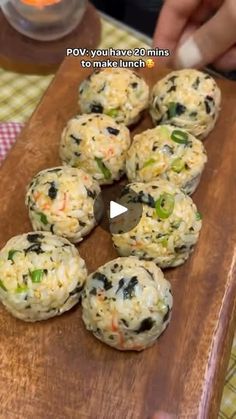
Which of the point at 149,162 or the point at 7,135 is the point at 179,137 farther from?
the point at 7,135

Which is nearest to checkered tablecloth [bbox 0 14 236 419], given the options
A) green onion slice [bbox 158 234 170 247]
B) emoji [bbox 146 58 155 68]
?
emoji [bbox 146 58 155 68]

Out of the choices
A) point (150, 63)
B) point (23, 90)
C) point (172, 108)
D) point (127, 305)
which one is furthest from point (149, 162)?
point (23, 90)

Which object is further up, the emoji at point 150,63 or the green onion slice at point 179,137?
the green onion slice at point 179,137

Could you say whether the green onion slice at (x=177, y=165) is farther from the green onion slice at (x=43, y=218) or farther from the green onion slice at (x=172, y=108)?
the green onion slice at (x=43, y=218)

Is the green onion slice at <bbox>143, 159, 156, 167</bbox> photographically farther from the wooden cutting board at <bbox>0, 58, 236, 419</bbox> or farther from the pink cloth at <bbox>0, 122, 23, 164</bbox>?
the pink cloth at <bbox>0, 122, 23, 164</bbox>

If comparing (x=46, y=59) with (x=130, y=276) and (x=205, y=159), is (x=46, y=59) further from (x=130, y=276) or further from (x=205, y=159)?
(x=130, y=276)

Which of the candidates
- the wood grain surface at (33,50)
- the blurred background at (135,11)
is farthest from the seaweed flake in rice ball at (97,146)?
the blurred background at (135,11)

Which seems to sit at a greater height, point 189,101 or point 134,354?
point 189,101
